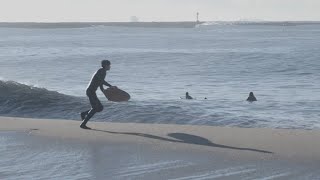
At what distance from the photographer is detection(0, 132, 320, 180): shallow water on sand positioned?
27.9 feet

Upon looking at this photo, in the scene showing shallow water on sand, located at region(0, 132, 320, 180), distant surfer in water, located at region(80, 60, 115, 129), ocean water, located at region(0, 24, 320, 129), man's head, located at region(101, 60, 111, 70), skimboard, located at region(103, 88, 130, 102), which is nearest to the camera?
shallow water on sand, located at region(0, 132, 320, 180)

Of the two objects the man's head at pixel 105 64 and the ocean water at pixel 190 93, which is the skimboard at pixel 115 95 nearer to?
the man's head at pixel 105 64

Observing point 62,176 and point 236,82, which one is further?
point 236,82

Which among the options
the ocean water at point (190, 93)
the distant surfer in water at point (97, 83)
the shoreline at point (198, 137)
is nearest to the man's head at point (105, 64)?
the distant surfer in water at point (97, 83)

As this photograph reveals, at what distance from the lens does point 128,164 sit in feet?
30.4

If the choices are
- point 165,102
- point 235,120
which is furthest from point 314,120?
point 165,102

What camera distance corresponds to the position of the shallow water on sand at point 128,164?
849 centimetres

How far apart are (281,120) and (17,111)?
27.2 ft

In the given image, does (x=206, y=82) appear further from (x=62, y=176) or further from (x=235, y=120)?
(x=62, y=176)

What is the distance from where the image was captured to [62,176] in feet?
27.8

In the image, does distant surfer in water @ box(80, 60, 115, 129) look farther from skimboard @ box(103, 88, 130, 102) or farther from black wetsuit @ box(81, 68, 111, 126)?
skimboard @ box(103, 88, 130, 102)

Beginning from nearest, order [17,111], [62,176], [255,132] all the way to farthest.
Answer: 1. [62,176]
2. [255,132]
3. [17,111]

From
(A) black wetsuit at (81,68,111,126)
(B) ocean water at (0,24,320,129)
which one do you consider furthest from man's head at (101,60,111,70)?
(B) ocean water at (0,24,320,129)

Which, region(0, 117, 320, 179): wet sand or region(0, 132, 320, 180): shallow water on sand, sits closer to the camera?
region(0, 132, 320, 180): shallow water on sand
